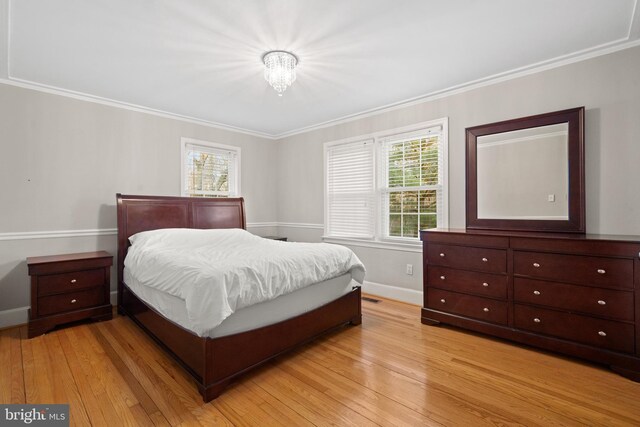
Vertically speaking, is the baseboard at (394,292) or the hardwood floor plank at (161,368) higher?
the baseboard at (394,292)

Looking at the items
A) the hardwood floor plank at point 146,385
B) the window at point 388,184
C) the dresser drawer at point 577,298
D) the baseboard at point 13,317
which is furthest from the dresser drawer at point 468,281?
the baseboard at point 13,317

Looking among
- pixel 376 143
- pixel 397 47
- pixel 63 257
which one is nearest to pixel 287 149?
pixel 376 143

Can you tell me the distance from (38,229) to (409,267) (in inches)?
163

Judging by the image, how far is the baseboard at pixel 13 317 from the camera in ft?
9.84

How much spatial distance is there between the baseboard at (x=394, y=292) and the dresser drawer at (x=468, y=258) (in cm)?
78

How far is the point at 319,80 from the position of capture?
3.11 m

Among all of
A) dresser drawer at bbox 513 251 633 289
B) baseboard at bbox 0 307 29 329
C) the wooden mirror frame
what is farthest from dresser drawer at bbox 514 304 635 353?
baseboard at bbox 0 307 29 329

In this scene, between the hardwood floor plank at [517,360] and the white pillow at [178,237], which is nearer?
the hardwood floor plank at [517,360]

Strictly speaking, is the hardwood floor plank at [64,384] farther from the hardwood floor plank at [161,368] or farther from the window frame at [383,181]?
the window frame at [383,181]

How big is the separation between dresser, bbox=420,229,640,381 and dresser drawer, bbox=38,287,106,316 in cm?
340

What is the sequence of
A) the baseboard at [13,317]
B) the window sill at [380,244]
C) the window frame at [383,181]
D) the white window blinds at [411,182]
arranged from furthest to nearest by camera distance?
the window sill at [380,244], the white window blinds at [411,182], the window frame at [383,181], the baseboard at [13,317]

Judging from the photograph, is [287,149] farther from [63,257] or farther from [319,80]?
[63,257]

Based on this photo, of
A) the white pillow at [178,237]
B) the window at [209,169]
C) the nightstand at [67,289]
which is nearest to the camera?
the nightstand at [67,289]

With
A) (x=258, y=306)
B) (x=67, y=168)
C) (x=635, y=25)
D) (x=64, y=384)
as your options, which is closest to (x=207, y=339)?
(x=258, y=306)
